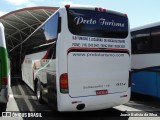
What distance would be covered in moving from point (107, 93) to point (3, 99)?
317 cm

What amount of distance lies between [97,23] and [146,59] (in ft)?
12.2

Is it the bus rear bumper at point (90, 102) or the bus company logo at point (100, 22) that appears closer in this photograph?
the bus rear bumper at point (90, 102)

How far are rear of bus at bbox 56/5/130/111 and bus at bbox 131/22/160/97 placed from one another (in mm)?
2309

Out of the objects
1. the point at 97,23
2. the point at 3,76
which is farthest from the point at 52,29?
the point at 3,76

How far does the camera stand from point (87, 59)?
7.36 metres

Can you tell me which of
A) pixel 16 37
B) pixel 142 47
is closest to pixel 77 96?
pixel 142 47

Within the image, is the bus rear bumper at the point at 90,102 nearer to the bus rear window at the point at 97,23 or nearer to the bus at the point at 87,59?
the bus at the point at 87,59

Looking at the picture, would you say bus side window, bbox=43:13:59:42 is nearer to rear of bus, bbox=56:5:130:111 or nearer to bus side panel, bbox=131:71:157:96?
rear of bus, bbox=56:5:130:111

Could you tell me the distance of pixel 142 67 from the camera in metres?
10.8

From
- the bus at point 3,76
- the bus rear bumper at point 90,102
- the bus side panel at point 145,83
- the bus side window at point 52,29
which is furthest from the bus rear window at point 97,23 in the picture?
the bus side panel at point 145,83

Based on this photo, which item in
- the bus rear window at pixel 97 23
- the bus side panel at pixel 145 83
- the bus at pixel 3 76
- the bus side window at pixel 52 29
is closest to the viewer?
the bus rear window at pixel 97 23

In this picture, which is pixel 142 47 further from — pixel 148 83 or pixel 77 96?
pixel 77 96

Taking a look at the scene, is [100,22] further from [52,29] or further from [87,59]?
[52,29]

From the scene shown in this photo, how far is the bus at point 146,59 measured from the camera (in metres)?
9.99
